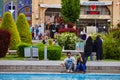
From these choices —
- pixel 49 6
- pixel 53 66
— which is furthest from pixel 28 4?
pixel 53 66

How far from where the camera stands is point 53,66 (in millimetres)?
20500

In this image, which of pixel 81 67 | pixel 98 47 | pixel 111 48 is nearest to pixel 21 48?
pixel 98 47

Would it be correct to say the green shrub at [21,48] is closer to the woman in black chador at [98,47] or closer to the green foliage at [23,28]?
the green foliage at [23,28]

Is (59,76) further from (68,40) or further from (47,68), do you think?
(68,40)

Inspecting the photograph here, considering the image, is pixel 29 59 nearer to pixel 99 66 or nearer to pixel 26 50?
pixel 26 50

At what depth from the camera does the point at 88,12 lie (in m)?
52.6

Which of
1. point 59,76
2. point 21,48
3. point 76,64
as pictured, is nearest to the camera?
point 59,76

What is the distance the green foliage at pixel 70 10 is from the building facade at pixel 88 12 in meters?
8.98

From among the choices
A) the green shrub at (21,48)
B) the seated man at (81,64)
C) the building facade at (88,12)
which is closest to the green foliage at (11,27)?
the green shrub at (21,48)

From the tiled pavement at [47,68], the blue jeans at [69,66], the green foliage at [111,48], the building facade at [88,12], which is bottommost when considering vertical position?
the tiled pavement at [47,68]

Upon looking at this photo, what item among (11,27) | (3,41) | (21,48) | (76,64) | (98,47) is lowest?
(76,64)

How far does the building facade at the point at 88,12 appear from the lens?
168 ft

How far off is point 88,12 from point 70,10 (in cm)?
1089

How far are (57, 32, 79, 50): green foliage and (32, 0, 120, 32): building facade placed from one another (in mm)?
21698
